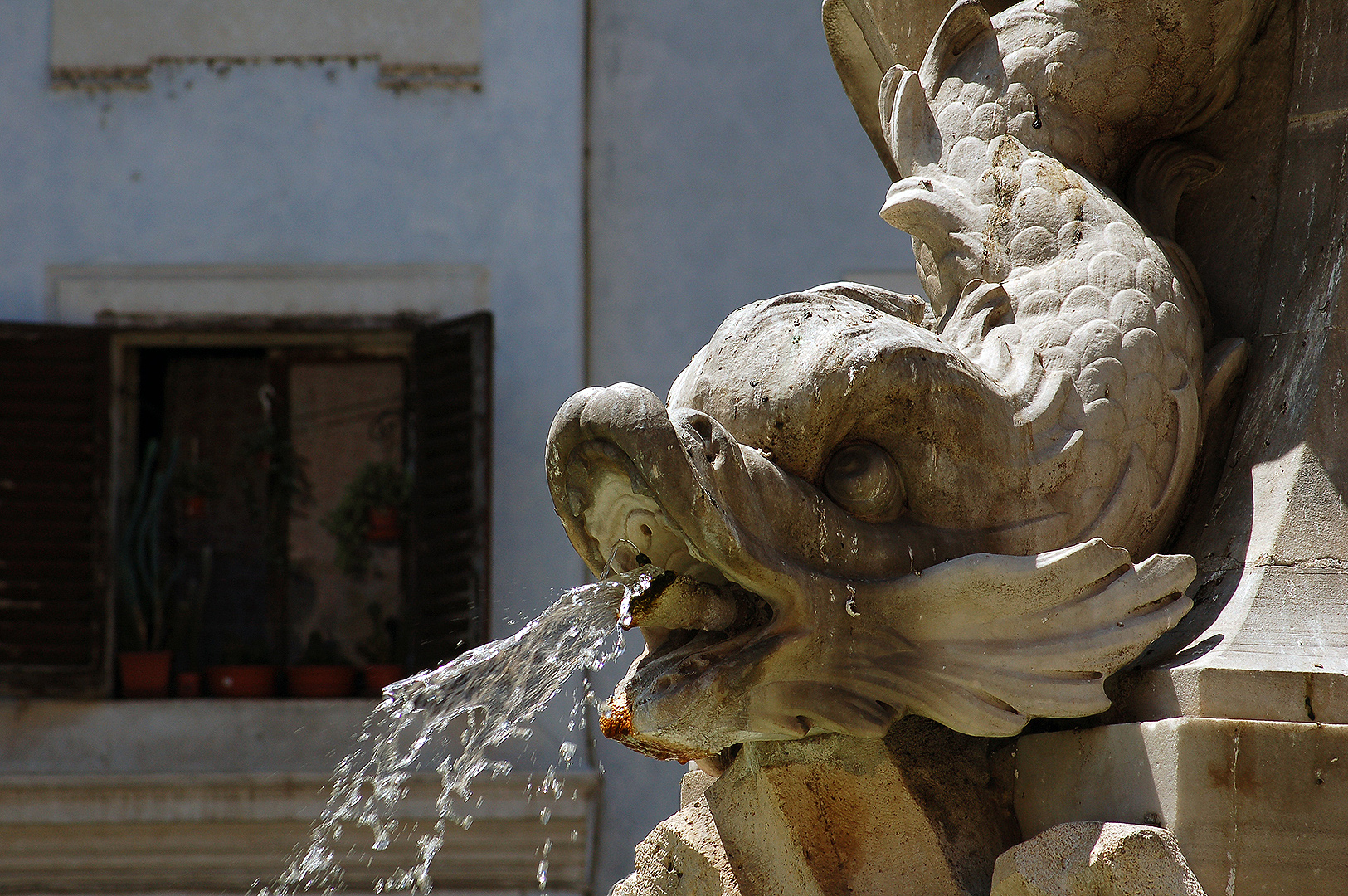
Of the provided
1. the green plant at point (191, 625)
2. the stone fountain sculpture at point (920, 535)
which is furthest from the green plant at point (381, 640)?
the stone fountain sculpture at point (920, 535)

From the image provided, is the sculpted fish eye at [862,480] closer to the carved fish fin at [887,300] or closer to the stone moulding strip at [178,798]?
the carved fish fin at [887,300]

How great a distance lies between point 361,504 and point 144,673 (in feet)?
4.06

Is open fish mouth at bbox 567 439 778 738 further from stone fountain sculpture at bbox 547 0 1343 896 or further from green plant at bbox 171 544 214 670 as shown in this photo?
green plant at bbox 171 544 214 670

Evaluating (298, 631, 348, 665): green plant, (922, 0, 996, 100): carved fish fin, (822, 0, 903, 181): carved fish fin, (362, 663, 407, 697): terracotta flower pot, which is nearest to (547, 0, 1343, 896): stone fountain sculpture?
(922, 0, 996, 100): carved fish fin

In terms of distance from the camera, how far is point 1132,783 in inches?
54.1

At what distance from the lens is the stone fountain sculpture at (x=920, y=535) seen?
53.3 inches

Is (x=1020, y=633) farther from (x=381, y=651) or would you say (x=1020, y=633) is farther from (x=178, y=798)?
(x=381, y=651)

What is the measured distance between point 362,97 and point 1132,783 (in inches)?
259

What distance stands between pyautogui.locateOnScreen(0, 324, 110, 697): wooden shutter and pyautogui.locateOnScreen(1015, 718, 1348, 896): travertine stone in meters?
6.26

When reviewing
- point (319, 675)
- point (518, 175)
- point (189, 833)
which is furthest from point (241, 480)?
point (518, 175)

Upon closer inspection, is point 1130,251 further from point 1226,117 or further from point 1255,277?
point 1226,117

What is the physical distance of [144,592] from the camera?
707cm

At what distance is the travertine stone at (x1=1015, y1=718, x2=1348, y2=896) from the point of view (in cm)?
132

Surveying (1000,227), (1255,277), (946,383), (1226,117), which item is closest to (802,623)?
(946,383)
